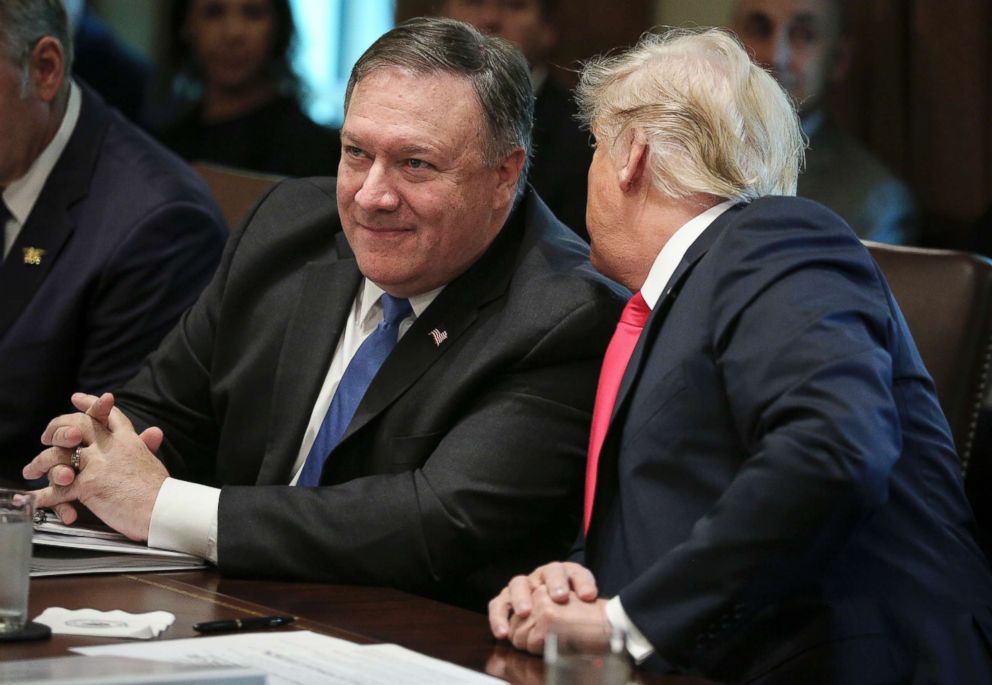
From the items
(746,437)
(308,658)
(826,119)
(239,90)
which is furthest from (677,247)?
(239,90)

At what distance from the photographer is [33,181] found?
3023mm

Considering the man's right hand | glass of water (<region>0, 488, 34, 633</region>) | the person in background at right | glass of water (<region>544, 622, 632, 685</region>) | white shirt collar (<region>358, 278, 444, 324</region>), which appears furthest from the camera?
the person in background at right

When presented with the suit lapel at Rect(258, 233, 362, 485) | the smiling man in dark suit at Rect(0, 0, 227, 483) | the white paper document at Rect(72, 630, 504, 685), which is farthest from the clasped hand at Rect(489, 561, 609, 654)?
the smiling man in dark suit at Rect(0, 0, 227, 483)

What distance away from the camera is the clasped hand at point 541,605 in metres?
1.58

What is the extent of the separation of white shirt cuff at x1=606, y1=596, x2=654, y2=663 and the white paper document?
0.22 metres

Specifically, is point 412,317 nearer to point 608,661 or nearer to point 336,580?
point 336,580

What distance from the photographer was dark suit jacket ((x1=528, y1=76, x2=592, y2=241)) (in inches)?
148

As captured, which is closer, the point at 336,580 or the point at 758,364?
the point at 758,364

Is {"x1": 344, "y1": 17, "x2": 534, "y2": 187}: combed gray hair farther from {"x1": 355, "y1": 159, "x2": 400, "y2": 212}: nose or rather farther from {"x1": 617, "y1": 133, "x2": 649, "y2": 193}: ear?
{"x1": 617, "y1": 133, "x2": 649, "y2": 193}: ear

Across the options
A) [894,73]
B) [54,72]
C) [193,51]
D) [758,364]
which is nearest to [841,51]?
[894,73]

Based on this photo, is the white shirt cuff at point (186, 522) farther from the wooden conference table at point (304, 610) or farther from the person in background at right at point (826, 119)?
the person in background at right at point (826, 119)

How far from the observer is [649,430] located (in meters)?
1.81

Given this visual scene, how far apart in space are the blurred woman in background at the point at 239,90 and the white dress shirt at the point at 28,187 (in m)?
1.51

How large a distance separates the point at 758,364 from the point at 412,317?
2.51 ft
